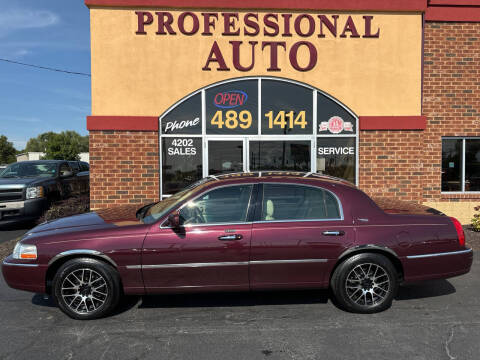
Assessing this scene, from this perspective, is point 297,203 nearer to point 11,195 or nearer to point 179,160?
point 179,160

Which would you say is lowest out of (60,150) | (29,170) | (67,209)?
(67,209)

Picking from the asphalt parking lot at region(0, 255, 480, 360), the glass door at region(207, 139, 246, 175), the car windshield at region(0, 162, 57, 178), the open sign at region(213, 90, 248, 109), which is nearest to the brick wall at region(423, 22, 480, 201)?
the open sign at region(213, 90, 248, 109)

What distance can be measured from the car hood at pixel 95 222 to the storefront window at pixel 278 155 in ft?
13.5

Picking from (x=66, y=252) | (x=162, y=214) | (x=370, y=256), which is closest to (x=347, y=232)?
(x=370, y=256)

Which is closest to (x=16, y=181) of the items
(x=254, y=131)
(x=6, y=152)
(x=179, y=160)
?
(x=179, y=160)

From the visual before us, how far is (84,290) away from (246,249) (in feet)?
5.88

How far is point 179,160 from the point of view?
26.3ft

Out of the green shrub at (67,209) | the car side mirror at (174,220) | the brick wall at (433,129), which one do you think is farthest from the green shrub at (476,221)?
the green shrub at (67,209)

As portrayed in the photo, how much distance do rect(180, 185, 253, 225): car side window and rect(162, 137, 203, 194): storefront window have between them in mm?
4169

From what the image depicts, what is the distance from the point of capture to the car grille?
28.2ft

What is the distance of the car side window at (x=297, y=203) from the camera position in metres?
3.91

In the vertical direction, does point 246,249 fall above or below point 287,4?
below

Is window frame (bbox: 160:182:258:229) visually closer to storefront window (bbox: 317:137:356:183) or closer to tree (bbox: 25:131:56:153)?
storefront window (bbox: 317:137:356:183)

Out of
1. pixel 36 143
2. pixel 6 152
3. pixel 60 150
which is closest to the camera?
pixel 60 150
